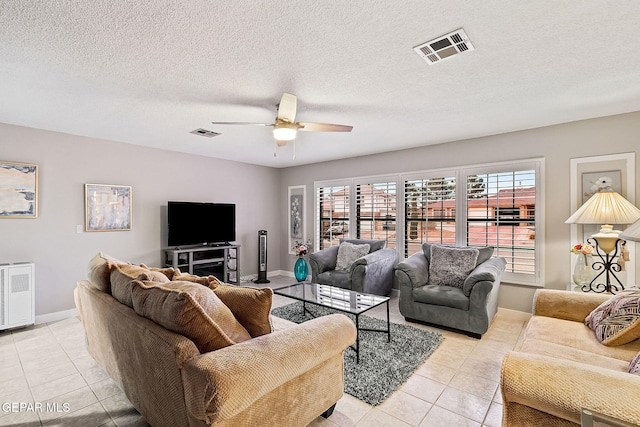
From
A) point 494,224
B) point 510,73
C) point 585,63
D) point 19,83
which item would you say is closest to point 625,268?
point 494,224

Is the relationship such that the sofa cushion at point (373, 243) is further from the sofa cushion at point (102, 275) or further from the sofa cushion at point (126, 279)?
the sofa cushion at point (102, 275)

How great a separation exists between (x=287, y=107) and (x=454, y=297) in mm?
2665

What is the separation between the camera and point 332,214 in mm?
6027

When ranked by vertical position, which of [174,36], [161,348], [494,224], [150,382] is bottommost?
[150,382]

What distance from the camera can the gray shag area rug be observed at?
238 centimetres

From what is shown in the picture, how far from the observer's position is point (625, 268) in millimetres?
3365

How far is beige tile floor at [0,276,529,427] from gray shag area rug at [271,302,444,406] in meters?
0.07

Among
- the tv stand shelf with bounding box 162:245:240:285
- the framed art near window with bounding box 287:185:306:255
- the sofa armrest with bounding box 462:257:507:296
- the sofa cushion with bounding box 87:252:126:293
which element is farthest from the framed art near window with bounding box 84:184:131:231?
the sofa armrest with bounding box 462:257:507:296

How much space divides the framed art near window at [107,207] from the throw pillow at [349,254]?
3262 millimetres

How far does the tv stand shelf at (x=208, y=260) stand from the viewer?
496 centimetres

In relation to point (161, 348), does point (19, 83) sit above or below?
above

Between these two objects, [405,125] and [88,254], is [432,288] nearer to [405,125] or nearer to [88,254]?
[405,125]

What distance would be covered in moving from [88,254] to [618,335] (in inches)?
220

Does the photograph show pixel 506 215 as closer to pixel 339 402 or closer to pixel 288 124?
pixel 288 124
